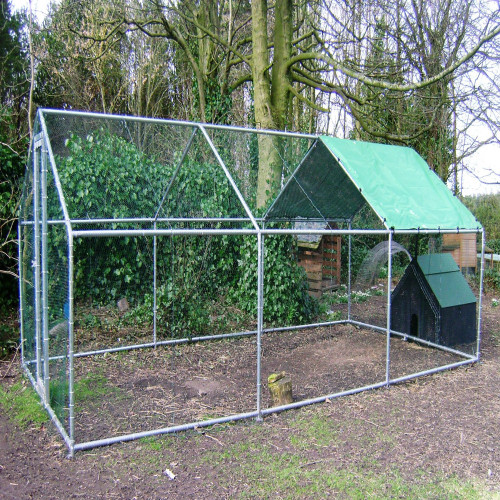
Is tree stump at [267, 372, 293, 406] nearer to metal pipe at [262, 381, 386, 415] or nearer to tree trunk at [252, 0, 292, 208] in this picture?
metal pipe at [262, 381, 386, 415]

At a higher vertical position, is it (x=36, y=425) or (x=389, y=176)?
(x=389, y=176)

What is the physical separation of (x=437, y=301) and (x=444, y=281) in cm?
42

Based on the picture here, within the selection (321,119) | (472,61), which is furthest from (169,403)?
(321,119)

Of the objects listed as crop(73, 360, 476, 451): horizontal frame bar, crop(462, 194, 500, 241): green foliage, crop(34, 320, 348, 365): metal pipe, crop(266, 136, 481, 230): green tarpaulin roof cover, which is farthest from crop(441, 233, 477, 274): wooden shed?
crop(73, 360, 476, 451): horizontal frame bar

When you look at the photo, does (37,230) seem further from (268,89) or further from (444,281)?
(444,281)

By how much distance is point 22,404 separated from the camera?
4234mm

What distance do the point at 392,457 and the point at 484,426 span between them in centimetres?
116

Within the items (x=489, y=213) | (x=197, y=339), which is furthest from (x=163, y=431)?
(x=489, y=213)

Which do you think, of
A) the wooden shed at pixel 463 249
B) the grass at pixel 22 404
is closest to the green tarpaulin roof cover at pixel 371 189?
the grass at pixel 22 404

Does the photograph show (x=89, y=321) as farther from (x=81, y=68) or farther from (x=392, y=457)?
(x=81, y=68)

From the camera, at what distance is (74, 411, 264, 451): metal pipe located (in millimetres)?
3463

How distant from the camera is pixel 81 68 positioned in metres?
12.7

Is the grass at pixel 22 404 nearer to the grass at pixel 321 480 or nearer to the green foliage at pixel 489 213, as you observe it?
the grass at pixel 321 480

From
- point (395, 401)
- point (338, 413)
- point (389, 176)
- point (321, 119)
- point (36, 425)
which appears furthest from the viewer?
point (321, 119)
